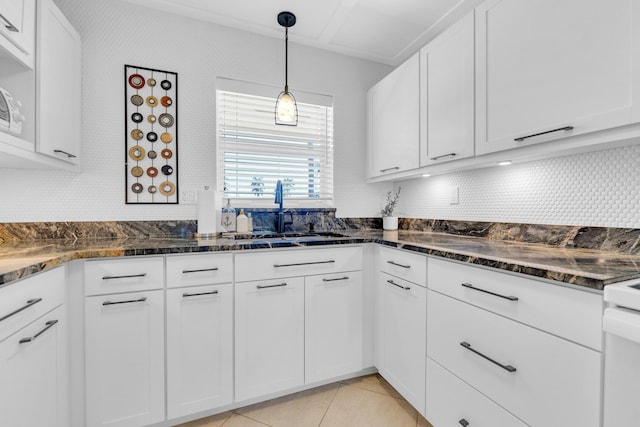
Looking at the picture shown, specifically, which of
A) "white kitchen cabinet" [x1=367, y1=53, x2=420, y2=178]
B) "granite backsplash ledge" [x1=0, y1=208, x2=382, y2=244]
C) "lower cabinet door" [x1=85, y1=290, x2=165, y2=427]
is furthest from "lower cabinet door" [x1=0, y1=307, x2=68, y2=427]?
"white kitchen cabinet" [x1=367, y1=53, x2=420, y2=178]

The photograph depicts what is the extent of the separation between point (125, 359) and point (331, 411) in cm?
113

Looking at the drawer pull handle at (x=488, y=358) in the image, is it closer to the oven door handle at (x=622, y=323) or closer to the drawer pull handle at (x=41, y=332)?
the oven door handle at (x=622, y=323)

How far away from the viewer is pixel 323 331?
1.82 meters

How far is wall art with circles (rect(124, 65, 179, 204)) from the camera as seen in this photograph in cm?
197

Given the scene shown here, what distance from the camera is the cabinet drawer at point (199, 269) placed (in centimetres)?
149

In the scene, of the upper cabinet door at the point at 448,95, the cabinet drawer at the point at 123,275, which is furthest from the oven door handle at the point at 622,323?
the cabinet drawer at the point at 123,275

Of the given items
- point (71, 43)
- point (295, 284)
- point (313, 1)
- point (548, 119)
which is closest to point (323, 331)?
point (295, 284)

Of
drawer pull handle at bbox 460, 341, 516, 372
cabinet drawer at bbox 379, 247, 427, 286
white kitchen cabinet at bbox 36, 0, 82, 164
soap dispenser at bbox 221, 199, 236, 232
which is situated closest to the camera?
drawer pull handle at bbox 460, 341, 516, 372

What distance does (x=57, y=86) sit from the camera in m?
1.58

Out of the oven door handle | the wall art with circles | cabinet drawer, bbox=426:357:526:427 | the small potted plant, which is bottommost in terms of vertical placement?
cabinet drawer, bbox=426:357:526:427

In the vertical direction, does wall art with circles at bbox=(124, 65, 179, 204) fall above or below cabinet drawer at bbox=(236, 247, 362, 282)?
above

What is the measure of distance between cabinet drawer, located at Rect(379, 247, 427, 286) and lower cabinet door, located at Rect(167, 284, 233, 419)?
945 millimetres

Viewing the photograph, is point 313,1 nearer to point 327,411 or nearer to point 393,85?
point 393,85

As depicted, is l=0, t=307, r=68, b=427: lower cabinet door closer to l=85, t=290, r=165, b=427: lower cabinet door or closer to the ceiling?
l=85, t=290, r=165, b=427: lower cabinet door
